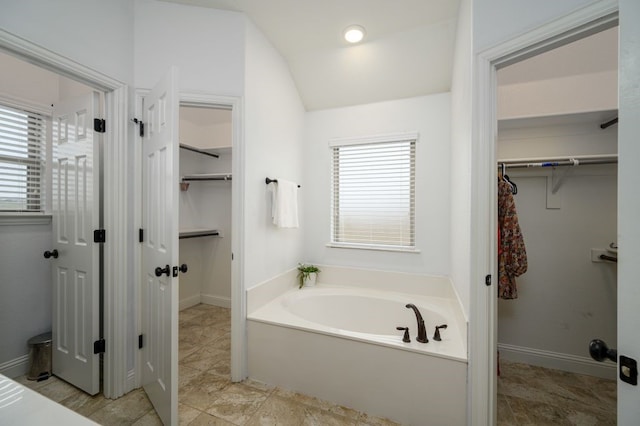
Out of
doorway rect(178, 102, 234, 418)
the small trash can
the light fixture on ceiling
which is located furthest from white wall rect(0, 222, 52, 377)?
the light fixture on ceiling

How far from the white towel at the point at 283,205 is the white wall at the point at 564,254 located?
1.89 meters

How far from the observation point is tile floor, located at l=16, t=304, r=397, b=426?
5.13 ft

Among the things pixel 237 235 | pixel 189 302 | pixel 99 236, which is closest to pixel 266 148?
pixel 237 235

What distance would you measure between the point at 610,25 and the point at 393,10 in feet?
4.34

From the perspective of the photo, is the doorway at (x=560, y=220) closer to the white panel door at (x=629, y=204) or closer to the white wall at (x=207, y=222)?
the white panel door at (x=629, y=204)

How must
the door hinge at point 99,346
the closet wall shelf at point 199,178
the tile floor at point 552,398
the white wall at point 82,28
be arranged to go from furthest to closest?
the closet wall shelf at point 199,178 → the door hinge at point 99,346 → the tile floor at point 552,398 → the white wall at point 82,28

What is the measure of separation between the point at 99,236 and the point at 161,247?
0.56m

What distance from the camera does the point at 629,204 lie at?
63 cm

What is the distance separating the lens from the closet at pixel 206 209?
3.28 meters

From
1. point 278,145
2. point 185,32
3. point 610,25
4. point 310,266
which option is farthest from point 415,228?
point 185,32

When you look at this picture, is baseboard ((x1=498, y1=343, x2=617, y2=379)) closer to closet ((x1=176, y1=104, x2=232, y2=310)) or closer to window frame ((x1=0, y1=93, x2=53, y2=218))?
closet ((x1=176, y1=104, x2=232, y2=310))

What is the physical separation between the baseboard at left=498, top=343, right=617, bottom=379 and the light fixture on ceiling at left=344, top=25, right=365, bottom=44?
9.67 feet

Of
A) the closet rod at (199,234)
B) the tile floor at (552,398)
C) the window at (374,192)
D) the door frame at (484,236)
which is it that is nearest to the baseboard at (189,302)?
the closet rod at (199,234)

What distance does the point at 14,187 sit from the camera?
6.43 feet
